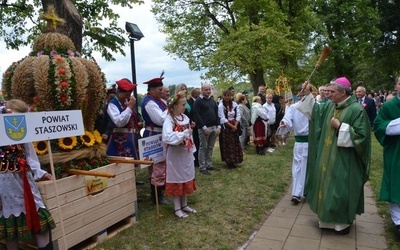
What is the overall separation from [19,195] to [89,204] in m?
0.78

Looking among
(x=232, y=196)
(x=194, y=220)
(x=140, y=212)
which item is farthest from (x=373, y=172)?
(x=140, y=212)

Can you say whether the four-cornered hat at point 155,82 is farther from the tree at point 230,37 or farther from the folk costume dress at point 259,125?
the tree at point 230,37

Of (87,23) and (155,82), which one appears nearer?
(155,82)

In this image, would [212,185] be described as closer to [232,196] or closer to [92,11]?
[232,196]

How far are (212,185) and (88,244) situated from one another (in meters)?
2.95

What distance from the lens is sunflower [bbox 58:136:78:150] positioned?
3.69 meters

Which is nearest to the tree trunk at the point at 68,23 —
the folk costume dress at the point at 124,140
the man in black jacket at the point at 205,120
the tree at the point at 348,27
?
the folk costume dress at the point at 124,140

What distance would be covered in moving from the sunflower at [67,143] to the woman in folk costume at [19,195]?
0.47 metres

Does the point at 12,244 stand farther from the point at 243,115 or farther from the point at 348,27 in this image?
the point at 348,27

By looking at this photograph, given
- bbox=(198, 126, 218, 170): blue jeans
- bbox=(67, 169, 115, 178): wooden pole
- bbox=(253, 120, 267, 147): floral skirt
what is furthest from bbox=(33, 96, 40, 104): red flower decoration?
bbox=(253, 120, 267, 147): floral skirt

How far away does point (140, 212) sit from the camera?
16.0 feet

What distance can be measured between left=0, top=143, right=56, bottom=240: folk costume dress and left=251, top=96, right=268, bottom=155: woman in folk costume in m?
7.33

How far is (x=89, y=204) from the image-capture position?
12.2ft

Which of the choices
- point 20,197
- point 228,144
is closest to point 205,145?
point 228,144
